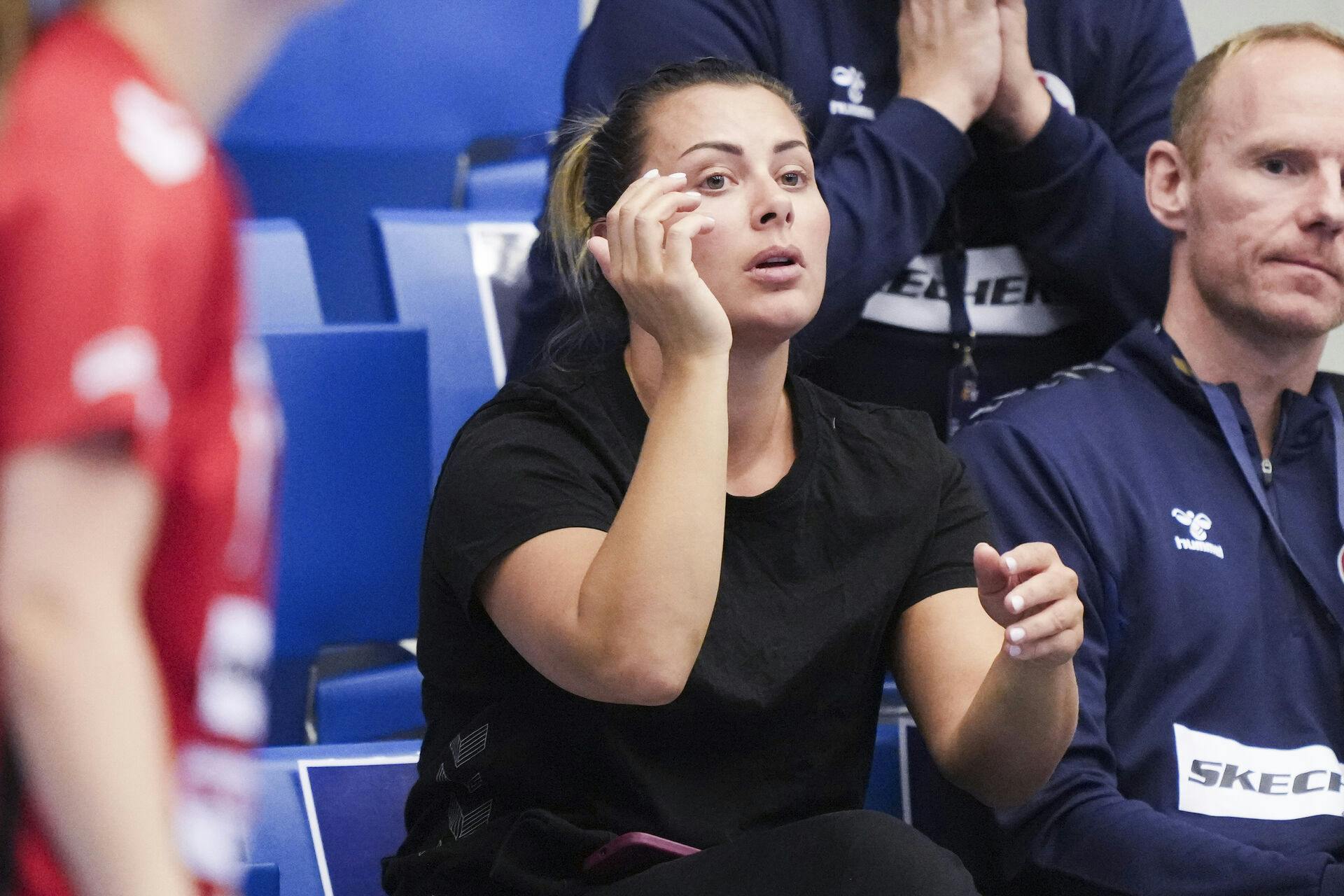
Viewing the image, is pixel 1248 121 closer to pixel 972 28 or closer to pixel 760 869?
pixel 972 28

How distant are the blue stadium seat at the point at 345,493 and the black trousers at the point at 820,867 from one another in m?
0.80

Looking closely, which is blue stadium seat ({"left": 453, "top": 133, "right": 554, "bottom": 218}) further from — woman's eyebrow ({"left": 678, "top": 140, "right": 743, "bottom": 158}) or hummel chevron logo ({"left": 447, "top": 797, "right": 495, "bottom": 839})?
hummel chevron logo ({"left": 447, "top": 797, "right": 495, "bottom": 839})

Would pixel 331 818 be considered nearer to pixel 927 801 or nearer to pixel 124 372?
pixel 927 801

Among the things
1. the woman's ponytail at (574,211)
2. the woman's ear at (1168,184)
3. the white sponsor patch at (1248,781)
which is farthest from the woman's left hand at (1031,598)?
the woman's ear at (1168,184)

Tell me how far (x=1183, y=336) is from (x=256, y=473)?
4.25 ft

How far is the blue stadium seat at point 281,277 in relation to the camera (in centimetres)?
217

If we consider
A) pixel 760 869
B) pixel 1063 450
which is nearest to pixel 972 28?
pixel 1063 450

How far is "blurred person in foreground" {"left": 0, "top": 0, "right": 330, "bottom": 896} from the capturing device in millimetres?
436

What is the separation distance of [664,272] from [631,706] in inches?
12.3

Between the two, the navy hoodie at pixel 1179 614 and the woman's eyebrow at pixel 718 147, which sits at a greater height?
the woman's eyebrow at pixel 718 147

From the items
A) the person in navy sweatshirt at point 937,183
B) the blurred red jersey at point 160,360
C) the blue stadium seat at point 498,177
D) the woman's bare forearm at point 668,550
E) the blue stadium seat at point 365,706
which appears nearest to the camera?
the blurred red jersey at point 160,360

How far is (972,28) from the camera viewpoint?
1.67 m

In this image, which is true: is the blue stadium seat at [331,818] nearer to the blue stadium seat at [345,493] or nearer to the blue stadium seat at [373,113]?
the blue stadium seat at [345,493]

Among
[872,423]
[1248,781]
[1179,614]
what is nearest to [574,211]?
[872,423]
